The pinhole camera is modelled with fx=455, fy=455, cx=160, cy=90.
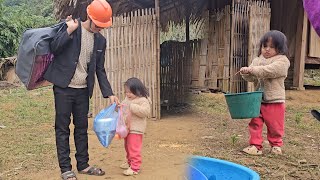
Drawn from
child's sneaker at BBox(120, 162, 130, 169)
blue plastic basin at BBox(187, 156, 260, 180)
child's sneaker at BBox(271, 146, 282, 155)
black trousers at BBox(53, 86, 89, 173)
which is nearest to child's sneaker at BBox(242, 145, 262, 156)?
child's sneaker at BBox(271, 146, 282, 155)

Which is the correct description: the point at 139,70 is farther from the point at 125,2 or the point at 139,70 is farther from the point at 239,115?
the point at 239,115

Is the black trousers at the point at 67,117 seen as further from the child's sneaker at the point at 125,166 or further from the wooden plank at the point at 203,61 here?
the wooden plank at the point at 203,61

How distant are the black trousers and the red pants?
79.6 inches

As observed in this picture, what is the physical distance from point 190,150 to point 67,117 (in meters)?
2.02

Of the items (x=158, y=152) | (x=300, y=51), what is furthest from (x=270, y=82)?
(x=300, y=51)

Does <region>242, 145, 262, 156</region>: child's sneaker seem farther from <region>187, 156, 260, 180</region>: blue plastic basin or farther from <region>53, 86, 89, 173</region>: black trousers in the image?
<region>53, 86, 89, 173</region>: black trousers

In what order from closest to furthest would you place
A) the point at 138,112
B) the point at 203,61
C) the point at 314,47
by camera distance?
the point at 138,112 → the point at 203,61 → the point at 314,47

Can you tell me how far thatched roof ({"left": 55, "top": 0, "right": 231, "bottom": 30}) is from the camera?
8.48m

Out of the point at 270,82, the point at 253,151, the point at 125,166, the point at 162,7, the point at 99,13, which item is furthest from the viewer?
the point at 162,7

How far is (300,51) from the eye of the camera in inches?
427

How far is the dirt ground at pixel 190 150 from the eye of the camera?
15.6ft

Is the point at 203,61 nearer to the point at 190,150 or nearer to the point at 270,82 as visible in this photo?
the point at 190,150

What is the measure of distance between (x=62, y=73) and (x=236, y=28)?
623 centimetres

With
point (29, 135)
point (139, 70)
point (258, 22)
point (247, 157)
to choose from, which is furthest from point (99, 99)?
point (258, 22)
